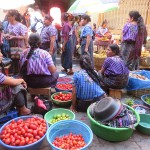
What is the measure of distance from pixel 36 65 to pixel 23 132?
1.53 m

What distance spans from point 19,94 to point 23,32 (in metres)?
2.41

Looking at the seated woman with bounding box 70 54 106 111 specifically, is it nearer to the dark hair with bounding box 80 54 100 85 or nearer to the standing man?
the dark hair with bounding box 80 54 100 85

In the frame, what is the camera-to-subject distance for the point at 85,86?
3.57m

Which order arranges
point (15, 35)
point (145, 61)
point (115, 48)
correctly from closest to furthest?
point (115, 48)
point (15, 35)
point (145, 61)

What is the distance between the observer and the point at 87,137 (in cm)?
278

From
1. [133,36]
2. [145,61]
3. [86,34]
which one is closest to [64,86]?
[86,34]

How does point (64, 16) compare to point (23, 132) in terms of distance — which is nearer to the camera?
point (23, 132)

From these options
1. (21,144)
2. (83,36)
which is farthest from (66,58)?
(21,144)

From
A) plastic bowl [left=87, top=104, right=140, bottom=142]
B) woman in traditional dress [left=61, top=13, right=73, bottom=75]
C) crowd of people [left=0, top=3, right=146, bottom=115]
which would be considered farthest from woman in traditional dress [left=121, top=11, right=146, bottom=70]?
plastic bowl [left=87, top=104, right=140, bottom=142]

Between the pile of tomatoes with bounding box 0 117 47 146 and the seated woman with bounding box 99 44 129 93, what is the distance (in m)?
2.10

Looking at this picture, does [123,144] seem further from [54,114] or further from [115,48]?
[115,48]

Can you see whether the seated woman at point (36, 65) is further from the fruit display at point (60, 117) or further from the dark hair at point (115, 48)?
the dark hair at point (115, 48)

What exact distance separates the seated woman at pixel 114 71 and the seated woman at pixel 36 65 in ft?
4.13

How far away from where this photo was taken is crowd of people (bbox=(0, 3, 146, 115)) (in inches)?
130
